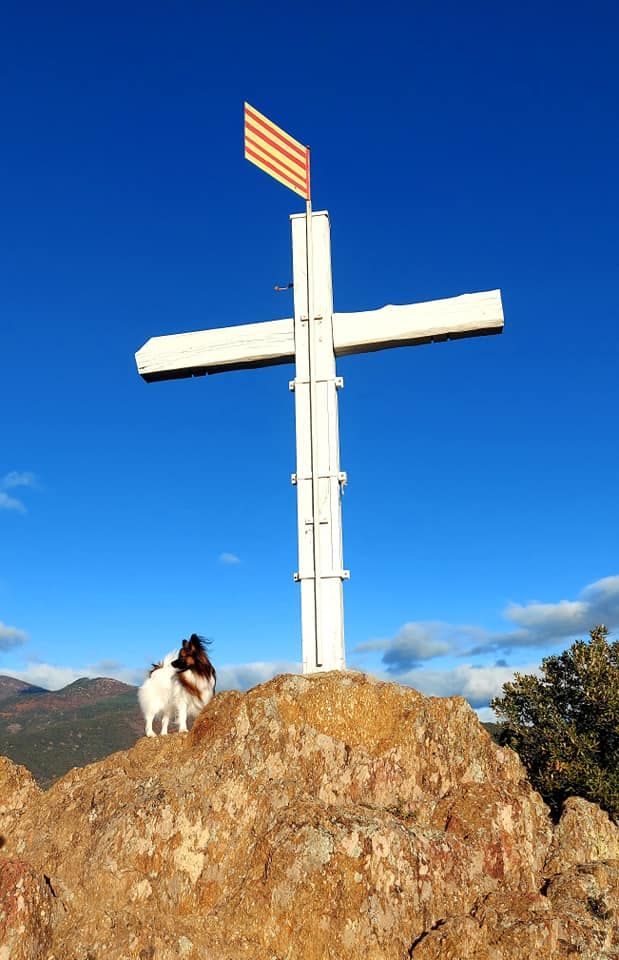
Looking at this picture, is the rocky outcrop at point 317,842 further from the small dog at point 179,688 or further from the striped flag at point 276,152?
the striped flag at point 276,152

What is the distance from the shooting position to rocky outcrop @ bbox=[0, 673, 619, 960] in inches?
376

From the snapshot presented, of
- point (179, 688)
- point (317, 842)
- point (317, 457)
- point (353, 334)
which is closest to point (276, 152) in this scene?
point (353, 334)

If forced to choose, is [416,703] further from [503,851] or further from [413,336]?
[413,336]

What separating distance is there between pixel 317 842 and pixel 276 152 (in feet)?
42.7

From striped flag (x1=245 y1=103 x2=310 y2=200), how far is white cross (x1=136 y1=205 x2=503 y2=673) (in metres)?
0.79

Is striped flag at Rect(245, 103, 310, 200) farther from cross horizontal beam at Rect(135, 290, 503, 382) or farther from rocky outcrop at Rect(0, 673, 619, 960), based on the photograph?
rocky outcrop at Rect(0, 673, 619, 960)

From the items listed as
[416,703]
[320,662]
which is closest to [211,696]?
[320,662]

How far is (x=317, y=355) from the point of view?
610 inches

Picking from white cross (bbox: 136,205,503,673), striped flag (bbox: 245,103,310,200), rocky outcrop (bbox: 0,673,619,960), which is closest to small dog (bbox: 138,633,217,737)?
rocky outcrop (bbox: 0,673,619,960)

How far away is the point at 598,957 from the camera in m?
9.72

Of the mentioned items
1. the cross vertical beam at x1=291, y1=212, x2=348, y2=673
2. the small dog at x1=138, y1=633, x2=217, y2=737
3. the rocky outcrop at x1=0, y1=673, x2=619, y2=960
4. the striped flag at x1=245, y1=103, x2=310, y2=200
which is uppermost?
the striped flag at x1=245, y1=103, x2=310, y2=200

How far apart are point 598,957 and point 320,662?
241 inches

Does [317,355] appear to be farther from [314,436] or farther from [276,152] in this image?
[276,152]

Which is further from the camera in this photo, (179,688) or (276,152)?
(276,152)
